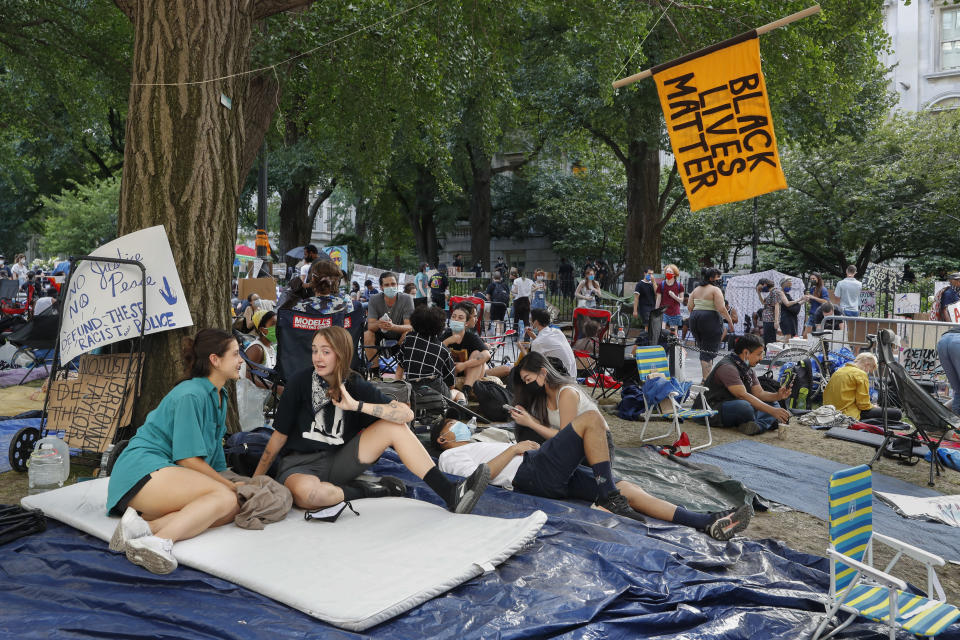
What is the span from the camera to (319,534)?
Answer: 4.07 m

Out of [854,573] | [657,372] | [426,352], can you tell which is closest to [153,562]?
[854,573]

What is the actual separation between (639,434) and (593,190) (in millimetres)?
24847

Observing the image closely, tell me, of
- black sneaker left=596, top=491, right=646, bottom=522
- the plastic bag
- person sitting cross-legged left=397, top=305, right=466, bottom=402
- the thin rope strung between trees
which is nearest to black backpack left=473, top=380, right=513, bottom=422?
person sitting cross-legged left=397, top=305, right=466, bottom=402

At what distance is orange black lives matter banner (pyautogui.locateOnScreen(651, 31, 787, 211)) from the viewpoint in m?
6.37

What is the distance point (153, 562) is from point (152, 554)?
45 millimetres

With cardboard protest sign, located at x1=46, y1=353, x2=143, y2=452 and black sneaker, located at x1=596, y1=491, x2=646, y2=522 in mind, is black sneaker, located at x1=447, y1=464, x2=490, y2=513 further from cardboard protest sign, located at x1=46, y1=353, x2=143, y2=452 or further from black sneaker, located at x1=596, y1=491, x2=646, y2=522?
cardboard protest sign, located at x1=46, y1=353, x2=143, y2=452

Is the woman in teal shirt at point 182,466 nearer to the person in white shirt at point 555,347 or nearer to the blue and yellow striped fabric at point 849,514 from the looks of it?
the blue and yellow striped fabric at point 849,514

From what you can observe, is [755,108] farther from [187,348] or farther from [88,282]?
[88,282]

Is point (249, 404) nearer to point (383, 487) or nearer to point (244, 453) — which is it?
point (244, 453)

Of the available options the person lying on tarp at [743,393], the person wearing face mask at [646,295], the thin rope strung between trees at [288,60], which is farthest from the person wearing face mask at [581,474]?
the person wearing face mask at [646,295]

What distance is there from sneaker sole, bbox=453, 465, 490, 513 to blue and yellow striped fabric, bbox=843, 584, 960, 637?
2.04 metres

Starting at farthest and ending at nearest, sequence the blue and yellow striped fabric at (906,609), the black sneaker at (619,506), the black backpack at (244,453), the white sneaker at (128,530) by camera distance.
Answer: the black backpack at (244,453), the black sneaker at (619,506), the white sneaker at (128,530), the blue and yellow striped fabric at (906,609)

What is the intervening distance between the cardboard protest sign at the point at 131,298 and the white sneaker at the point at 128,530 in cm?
203

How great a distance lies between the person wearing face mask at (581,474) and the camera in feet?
15.8
